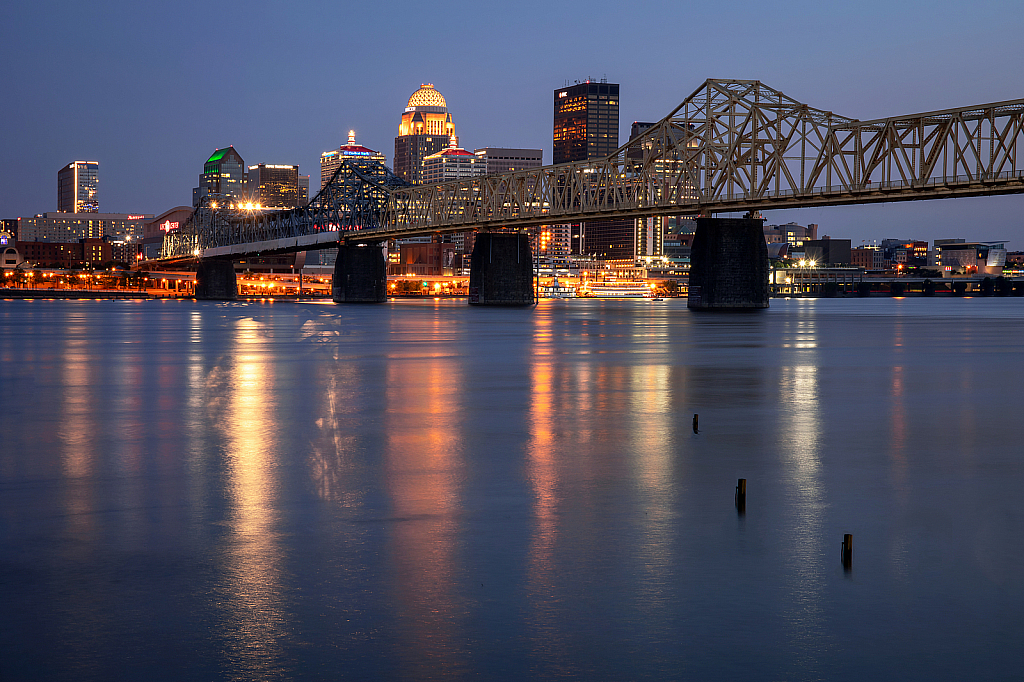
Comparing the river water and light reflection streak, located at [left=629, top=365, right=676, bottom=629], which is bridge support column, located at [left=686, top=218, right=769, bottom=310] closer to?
light reflection streak, located at [left=629, top=365, right=676, bottom=629]

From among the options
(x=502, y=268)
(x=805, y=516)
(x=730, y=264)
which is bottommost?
(x=805, y=516)

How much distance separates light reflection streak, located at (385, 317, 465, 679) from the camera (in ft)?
26.9

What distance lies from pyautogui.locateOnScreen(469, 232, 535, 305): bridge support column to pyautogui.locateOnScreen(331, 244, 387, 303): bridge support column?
27015mm

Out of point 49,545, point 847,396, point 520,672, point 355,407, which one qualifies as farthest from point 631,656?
point 847,396

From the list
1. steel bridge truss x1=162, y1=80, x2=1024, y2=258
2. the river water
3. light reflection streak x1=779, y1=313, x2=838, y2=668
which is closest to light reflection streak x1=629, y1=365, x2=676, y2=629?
the river water

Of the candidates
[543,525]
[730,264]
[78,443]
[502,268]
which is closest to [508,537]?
[543,525]

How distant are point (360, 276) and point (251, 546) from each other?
5945 inches

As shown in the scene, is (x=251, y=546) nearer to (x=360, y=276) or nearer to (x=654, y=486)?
(x=654, y=486)

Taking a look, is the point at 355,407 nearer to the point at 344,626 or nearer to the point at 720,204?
the point at 344,626

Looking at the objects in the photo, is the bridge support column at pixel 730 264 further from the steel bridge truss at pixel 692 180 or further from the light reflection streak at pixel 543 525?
the light reflection streak at pixel 543 525

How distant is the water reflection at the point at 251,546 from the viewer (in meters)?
8.05

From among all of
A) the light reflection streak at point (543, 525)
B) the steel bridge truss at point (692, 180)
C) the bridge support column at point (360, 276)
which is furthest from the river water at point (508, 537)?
the bridge support column at point (360, 276)

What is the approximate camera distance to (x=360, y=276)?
160000mm

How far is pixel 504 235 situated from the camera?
137 m
